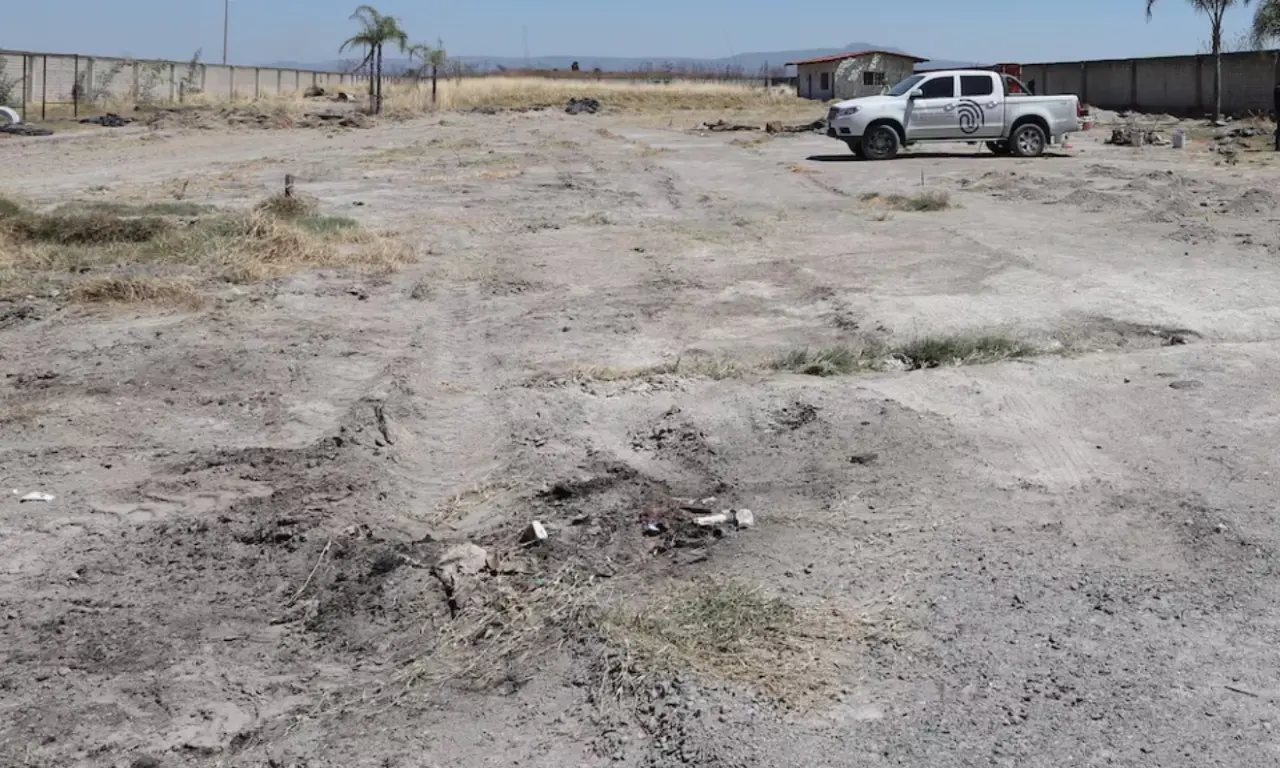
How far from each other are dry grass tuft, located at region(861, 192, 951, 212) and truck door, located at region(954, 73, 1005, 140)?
825 cm

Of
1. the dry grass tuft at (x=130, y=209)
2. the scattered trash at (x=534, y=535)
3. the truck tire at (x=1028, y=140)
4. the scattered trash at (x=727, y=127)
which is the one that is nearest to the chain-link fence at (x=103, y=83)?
the scattered trash at (x=727, y=127)

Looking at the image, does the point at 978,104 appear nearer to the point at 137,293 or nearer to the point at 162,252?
the point at 162,252

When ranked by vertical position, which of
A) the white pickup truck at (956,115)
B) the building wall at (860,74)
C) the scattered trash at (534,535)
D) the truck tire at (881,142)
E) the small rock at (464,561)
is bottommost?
the small rock at (464,561)

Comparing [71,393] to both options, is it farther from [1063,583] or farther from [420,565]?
[1063,583]

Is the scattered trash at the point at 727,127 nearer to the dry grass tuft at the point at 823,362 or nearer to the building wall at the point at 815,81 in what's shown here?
the building wall at the point at 815,81

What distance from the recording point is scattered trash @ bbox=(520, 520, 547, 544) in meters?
5.71

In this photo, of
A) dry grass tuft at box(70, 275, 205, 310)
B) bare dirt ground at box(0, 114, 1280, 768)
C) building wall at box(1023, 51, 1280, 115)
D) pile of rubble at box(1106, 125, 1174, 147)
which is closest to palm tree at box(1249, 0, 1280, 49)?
building wall at box(1023, 51, 1280, 115)

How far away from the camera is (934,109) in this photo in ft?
89.8

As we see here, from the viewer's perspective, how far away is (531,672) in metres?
4.59

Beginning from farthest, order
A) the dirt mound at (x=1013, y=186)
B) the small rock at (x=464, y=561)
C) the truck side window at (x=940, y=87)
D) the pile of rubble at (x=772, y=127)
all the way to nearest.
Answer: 1. the pile of rubble at (x=772, y=127)
2. the truck side window at (x=940, y=87)
3. the dirt mound at (x=1013, y=186)
4. the small rock at (x=464, y=561)

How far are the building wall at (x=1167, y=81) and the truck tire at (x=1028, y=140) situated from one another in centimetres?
1989

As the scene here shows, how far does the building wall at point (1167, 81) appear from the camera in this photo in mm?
44219

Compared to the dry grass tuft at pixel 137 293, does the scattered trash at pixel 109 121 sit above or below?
above

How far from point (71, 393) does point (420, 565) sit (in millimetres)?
3840
